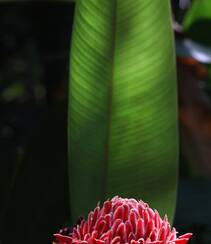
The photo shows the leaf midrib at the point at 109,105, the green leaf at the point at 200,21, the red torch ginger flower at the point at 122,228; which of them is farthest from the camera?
the green leaf at the point at 200,21

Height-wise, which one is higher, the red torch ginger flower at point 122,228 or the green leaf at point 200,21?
the green leaf at point 200,21

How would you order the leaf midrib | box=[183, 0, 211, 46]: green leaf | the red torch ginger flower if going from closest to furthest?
the red torch ginger flower, the leaf midrib, box=[183, 0, 211, 46]: green leaf

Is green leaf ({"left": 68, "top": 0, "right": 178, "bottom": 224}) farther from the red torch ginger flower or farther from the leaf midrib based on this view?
the red torch ginger flower

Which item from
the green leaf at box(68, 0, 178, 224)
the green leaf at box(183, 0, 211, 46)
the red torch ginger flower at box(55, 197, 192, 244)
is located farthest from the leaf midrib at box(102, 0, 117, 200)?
the green leaf at box(183, 0, 211, 46)

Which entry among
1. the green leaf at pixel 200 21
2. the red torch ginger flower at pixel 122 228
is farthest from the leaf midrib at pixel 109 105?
the green leaf at pixel 200 21

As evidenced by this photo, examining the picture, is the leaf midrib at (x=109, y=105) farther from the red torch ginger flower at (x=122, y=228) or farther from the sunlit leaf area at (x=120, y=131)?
the red torch ginger flower at (x=122, y=228)

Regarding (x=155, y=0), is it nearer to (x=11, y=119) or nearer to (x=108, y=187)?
(x=108, y=187)

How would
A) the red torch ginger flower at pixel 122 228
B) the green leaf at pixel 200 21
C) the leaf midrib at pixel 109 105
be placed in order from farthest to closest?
the green leaf at pixel 200 21, the leaf midrib at pixel 109 105, the red torch ginger flower at pixel 122 228

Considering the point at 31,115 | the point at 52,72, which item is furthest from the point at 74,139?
the point at 52,72
